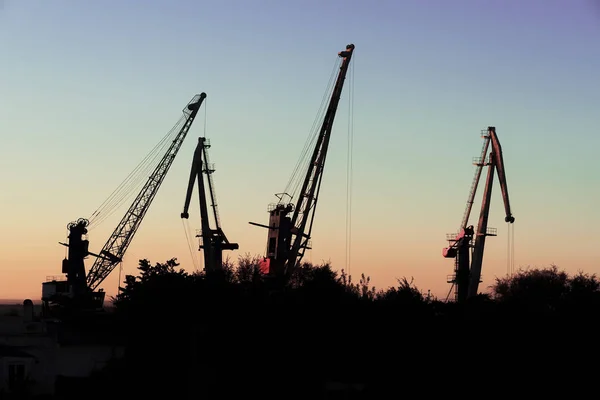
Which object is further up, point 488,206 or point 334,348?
point 488,206

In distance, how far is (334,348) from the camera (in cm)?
6278

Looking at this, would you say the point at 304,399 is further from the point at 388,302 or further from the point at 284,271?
the point at 284,271

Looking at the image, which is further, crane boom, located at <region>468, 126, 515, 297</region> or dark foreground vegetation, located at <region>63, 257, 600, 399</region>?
crane boom, located at <region>468, 126, 515, 297</region>

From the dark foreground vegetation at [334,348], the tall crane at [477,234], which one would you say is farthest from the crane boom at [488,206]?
the dark foreground vegetation at [334,348]

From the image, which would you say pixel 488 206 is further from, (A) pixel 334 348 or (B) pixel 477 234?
(A) pixel 334 348

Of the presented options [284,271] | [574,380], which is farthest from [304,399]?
[284,271]

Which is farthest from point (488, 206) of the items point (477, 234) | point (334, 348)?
point (334, 348)

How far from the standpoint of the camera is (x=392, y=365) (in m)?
60.7

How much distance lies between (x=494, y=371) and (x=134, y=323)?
20.3 m

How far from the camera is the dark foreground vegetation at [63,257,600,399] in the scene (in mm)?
59500

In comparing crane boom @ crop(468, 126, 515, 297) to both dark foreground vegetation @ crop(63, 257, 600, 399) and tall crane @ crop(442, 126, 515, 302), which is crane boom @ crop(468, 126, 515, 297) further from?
dark foreground vegetation @ crop(63, 257, 600, 399)

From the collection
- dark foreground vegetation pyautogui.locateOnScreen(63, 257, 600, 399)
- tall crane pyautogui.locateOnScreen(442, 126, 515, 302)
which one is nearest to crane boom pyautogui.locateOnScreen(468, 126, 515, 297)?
tall crane pyautogui.locateOnScreen(442, 126, 515, 302)

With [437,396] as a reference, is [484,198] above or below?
above

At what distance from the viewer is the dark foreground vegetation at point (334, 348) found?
59500 mm
